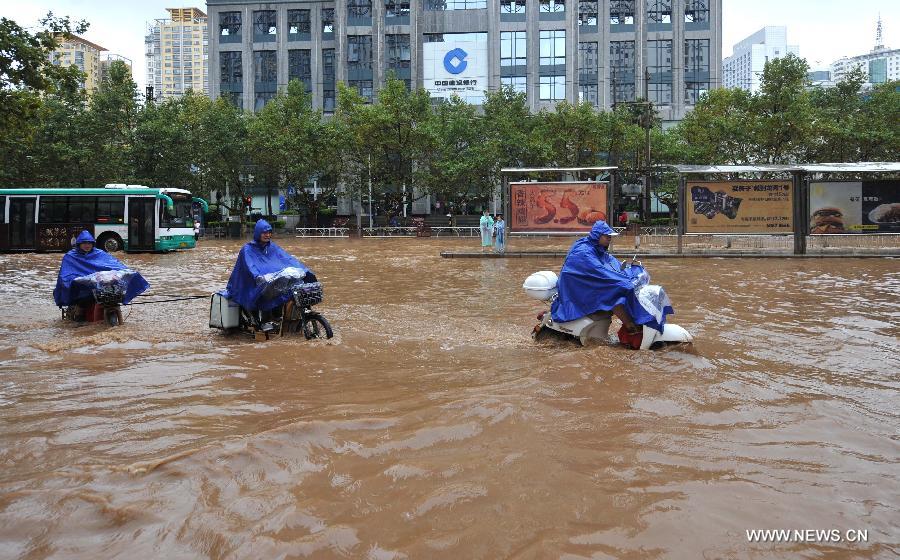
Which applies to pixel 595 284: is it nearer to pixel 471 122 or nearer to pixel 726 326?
pixel 726 326

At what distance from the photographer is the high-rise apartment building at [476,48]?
60.3m

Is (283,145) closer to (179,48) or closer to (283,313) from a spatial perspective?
(283,313)

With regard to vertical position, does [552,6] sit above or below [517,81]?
above

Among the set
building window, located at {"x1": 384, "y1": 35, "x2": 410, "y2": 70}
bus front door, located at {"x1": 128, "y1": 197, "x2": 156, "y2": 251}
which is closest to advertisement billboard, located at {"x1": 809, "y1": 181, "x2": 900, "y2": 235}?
bus front door, located at {"x1": 128, "y1": 197, "x2": 156, "y2": 251}

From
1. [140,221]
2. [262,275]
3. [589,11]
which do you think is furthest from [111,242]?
[589,11]

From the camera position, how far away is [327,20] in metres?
65.5

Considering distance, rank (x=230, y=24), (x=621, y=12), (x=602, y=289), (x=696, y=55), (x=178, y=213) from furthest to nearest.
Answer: (x=230, y=24), (x=621, y=12), (x=696, y=55), (x=178, y=213), (x=602, y=289)

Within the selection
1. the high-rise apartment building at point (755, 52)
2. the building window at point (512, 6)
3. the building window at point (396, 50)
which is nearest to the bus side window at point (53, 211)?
the building window at point (396, 50)

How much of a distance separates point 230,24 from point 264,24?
298 centimetres

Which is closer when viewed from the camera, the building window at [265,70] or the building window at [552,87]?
the building window at [552,87]

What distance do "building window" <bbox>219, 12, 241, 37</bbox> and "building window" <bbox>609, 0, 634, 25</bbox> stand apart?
31146 mm

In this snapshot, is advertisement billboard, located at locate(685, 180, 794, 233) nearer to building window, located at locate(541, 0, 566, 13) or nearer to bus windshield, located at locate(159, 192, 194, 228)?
bus windshield, located at locate(159, 192, 194, 228)

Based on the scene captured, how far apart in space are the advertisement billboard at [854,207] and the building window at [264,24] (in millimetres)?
53018

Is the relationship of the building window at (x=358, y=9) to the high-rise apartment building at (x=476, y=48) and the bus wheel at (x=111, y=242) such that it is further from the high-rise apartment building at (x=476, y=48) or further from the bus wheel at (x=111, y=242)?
the bus wheel at (x=111, y=242)
